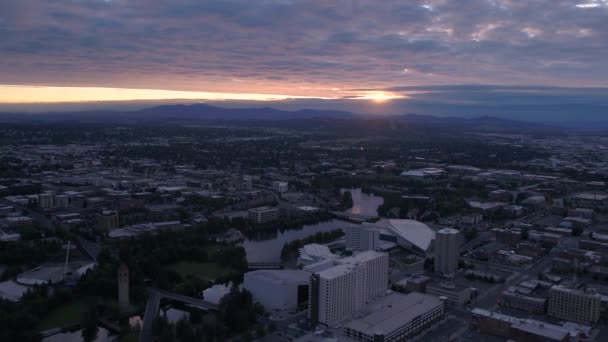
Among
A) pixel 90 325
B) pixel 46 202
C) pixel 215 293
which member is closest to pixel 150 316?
pixel 90 325

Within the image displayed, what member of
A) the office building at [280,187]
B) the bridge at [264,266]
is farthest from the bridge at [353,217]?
the bridge at [264,266]

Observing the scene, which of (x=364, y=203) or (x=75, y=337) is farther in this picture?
(x=364, y=203)

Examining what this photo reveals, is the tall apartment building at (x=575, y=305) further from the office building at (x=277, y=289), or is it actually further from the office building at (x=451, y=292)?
the office building at (x=277, y=289)

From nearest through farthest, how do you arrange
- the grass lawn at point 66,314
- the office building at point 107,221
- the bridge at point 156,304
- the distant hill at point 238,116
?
the bridge at point 156,304, the grass lawn at point 66,314, the office building at point 107,221, the distant hill at point 238,116

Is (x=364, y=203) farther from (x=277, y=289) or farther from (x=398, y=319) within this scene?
(x=398, y=319)

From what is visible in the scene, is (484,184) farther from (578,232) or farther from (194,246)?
(194,246)

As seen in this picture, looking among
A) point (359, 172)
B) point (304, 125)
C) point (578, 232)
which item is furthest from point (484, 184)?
point (304, 125)
